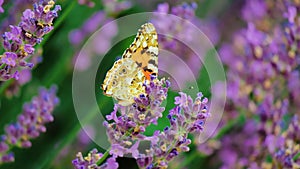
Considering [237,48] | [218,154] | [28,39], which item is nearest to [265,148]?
[218,154]

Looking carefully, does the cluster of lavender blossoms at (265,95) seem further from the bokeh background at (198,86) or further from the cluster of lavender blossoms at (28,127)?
the cluster of lavender blossoms at (28,127)

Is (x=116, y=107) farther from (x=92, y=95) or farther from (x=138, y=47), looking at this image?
(x=92, y=95)

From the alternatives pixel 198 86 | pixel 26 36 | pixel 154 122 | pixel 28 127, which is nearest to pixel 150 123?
pixel 154 122

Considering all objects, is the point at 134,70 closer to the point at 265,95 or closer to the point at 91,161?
the point at 91,161

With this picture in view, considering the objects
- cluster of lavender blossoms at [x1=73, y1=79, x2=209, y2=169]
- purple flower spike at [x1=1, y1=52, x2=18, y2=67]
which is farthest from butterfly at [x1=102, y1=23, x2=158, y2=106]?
purple flower spike at [x1=1, y1=52, x2=18, y2=67]

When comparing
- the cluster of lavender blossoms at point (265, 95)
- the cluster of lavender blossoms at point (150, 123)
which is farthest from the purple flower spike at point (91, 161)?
the cluster of lavender blossoms at point (265, 95)
